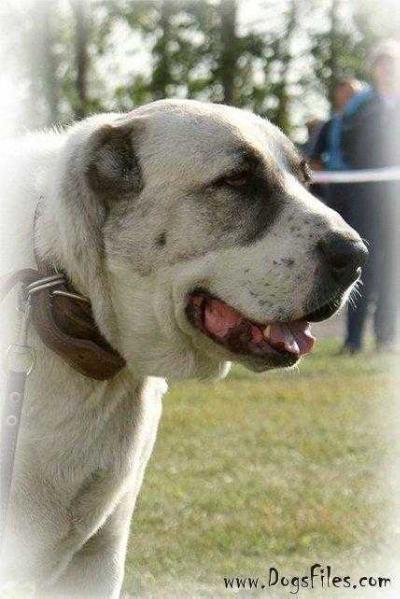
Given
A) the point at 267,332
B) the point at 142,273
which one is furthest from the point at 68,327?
the point at 267,332

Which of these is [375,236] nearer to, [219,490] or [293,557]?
[219,490]

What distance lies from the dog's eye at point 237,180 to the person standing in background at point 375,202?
22.9 feet

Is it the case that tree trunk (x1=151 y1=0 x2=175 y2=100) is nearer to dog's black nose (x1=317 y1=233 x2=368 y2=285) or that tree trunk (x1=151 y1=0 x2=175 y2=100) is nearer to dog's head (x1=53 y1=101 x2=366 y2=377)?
dog's head (x1=53 y1=101 x2=366 y2=377)

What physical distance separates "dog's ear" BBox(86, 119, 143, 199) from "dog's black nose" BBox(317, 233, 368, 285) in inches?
25.0

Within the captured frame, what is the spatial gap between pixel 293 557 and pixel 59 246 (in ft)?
6.16

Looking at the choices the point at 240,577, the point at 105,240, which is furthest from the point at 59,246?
the point at 240,577

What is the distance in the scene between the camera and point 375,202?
1058cm

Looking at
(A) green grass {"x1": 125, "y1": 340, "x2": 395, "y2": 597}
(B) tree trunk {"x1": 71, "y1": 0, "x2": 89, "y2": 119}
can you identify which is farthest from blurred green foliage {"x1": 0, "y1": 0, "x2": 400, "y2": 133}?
(A) green grass {"x1": 125, "y1": 340, "x2": 395, "y2": 597}

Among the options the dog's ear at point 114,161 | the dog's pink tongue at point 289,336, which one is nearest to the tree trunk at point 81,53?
the dog's ear at point 114,161

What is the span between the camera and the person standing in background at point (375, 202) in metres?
10.1

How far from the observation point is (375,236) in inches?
420

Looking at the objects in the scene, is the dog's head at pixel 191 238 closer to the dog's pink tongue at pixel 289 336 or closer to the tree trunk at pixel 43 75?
the dog's pink tongue at pixel 289 336

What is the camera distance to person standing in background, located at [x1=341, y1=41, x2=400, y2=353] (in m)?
10.1

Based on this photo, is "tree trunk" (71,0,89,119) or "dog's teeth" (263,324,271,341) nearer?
"dog's teeth" (263,324,271,341)
